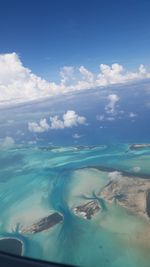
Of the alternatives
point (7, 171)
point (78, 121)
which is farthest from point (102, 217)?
point (78, 121)

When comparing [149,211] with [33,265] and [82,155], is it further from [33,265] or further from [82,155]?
[82,155]

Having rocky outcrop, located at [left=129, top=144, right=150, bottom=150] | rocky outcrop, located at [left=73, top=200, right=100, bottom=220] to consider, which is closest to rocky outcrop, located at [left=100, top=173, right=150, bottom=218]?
rocky outcrop, located at [left=73, top=200, right=100, bottom=220]

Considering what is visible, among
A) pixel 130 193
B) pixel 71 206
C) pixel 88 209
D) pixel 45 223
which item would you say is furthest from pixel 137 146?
pixel 45 223

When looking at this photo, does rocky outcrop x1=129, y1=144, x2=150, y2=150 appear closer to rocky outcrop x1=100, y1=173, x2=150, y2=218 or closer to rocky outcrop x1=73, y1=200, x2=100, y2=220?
rocky outcrop x1=100, y1=173, x2=150, y2=218

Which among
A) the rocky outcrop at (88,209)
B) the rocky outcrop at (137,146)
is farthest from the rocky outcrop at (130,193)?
the rocky outcrop at (137,146)

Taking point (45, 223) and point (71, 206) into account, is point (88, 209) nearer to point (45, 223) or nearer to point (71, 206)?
point (71, 206)
